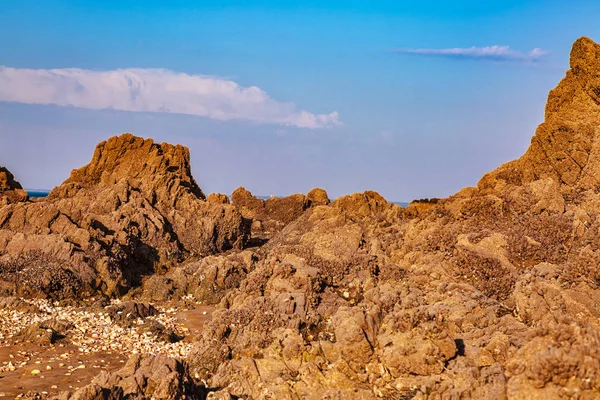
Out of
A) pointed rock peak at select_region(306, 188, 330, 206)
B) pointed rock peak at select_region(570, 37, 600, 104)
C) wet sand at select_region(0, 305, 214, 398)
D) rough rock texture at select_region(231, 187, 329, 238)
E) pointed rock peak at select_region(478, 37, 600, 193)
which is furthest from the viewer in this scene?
pointed rock peak at select_region(306, 188, 330, 206)

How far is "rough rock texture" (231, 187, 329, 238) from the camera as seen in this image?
174 feet

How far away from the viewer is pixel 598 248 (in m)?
15.9

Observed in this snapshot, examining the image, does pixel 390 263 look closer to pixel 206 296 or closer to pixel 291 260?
pixel 291 260

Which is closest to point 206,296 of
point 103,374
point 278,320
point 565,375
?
point 278,320

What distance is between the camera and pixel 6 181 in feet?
128

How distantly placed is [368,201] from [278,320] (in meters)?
20.8

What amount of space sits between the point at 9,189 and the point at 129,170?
285 inches

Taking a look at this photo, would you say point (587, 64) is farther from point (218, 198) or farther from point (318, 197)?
point (318, 197)

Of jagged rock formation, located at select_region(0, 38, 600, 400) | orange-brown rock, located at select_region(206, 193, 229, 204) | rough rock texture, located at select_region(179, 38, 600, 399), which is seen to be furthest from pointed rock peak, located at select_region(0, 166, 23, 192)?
rough rock texture, located at select_region(179, 38, 600, 399)

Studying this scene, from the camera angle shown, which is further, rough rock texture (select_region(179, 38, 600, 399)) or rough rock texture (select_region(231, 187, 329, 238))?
rough rock texture (select_region(231, 187, 329, 238))

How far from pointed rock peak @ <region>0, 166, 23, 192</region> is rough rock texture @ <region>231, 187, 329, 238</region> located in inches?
688

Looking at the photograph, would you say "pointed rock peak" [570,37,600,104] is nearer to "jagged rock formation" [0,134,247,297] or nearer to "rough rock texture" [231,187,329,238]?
"jagged rock formation" [0,134,247,297]

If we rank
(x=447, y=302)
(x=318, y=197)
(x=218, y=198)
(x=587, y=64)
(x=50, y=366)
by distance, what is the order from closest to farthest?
(x=447, y=302), (x=50, y=366), (x=587, y=64), (x=218, y=198), (x=318, y=197)

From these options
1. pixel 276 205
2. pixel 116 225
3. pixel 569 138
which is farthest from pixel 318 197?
pixel 569 138
